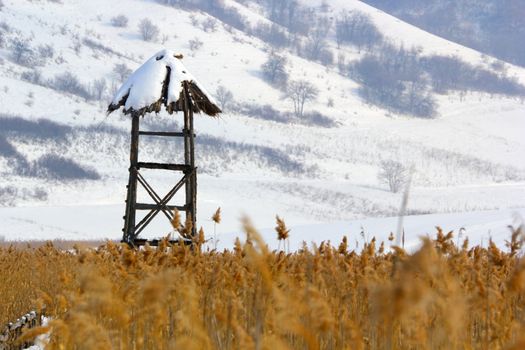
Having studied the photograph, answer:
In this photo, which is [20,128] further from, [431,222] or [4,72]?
[431,222]

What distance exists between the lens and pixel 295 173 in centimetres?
7069

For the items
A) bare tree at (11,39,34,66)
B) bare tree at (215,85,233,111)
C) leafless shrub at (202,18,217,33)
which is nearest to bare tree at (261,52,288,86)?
leafless shrub at (202,18,217,33)

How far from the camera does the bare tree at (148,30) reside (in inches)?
4651

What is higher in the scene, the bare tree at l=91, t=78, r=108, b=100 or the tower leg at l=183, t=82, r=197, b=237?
the bare tree at l=91, t=78, r=108, b=100

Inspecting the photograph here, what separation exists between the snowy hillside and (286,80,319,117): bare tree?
3.55 feet

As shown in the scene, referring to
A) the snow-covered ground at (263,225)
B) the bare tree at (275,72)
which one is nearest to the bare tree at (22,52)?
the bare tree at (275,72)

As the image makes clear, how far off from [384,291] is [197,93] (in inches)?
501

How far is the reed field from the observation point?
1.61m

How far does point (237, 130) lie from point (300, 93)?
3020 cm

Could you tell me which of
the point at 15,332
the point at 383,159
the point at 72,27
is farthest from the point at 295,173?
the point at 15,332

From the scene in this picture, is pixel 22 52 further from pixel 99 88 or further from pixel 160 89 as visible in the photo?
pixel 160 89

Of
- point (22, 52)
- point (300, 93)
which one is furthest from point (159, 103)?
point (300, 93)

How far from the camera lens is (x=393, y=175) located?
67.5 meters

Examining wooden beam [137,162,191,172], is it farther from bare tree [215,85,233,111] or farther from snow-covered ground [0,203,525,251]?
bare tree [215,85,233,111]
